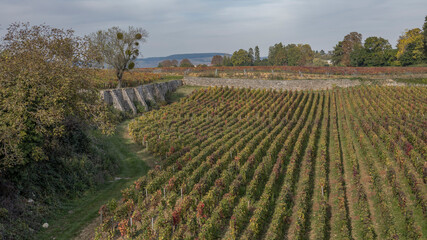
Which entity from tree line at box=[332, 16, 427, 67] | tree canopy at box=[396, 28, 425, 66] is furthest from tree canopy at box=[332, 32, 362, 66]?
tree canopy at box=[396, 28, 425, 66]

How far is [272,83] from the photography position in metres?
56.1

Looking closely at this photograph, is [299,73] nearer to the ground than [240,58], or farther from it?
nearer to the ground

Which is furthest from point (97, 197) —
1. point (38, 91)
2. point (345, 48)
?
point (345, 48)

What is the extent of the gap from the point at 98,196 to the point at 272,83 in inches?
1732

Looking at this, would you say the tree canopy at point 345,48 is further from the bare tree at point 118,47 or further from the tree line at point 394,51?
the bare tree at point 118,47

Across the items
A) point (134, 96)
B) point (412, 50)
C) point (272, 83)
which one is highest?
point (412, 50)

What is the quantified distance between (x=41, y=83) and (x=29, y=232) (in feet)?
23.7

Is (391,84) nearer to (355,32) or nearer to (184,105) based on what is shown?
(184,105)

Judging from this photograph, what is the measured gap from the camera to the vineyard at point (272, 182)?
1266cm

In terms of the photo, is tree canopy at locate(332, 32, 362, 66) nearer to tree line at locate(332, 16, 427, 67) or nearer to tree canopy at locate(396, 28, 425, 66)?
tree line at locate(332, 16, 427, 67)

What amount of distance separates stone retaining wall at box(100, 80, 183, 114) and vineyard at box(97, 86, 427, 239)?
4026 millimetres

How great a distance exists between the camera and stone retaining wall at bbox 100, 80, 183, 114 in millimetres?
35250

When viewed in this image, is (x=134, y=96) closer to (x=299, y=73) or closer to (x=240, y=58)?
(x=299, y=73)

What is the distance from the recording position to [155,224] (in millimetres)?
13367
